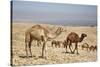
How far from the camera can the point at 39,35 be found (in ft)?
8.14

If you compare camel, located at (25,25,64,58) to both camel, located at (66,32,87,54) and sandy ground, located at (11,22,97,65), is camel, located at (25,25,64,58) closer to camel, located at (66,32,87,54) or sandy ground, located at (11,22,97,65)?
sandy ground, located at (11,22,97,65)

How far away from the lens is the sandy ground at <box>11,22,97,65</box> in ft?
7.77

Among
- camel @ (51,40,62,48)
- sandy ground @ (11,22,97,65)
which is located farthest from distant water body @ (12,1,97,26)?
camel @ (51,40,62,48)

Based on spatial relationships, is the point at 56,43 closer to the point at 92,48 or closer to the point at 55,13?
the point at 55,13

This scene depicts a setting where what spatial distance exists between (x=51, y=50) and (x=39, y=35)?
25 centimetres

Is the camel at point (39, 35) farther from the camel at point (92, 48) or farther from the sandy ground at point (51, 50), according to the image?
the camel at point (92, 48)

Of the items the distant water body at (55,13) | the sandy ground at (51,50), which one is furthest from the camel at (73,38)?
the distant water body at (55,13)

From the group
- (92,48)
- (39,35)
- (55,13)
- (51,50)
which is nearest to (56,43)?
(51,50)

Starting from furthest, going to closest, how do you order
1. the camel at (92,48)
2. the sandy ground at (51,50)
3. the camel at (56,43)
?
the camel at (92,48) → the camel at (56,43) → the sandy ground at (51,50)

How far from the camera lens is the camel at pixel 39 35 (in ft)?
7.97

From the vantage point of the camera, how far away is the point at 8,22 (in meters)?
2.34

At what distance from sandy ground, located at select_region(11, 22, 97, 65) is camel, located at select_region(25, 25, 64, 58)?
1.6 inches

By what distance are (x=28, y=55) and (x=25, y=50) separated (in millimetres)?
74

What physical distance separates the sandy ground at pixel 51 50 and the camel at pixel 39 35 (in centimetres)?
4
